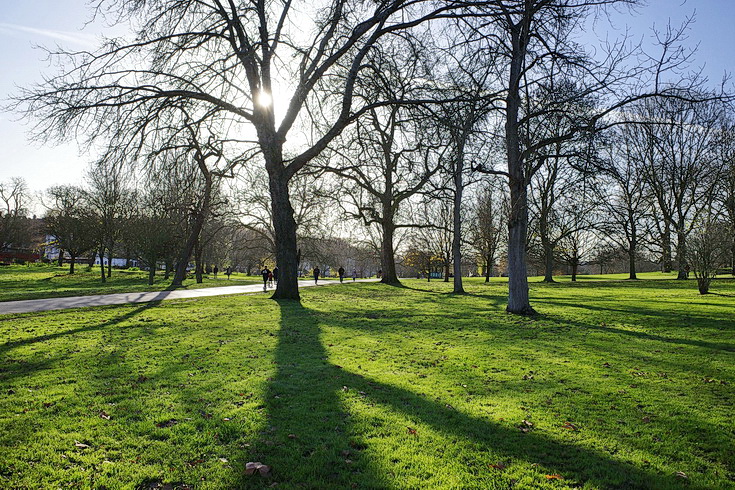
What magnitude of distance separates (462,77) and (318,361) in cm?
994

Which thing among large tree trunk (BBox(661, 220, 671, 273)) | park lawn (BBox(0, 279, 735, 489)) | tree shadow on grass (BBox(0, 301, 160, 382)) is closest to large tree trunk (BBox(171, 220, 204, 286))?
tree shadow on grass (BBox(0, 301, 160, 382))

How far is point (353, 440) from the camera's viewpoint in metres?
3.92

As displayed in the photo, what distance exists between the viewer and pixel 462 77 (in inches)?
485

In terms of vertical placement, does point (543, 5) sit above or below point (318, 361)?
above

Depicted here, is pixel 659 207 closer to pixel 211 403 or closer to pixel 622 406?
pixel 622 406

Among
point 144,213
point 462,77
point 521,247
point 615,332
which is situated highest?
point 462,77

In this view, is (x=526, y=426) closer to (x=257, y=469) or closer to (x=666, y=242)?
(x=257, y=469)

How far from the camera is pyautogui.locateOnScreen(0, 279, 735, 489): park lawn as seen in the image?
11.0ft

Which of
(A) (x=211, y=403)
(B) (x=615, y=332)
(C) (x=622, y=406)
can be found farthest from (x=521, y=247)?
(A) (x=211, y=403)

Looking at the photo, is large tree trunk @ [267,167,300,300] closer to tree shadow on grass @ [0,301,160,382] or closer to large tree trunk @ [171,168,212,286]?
large tree trunk @ [171,168,212,286]

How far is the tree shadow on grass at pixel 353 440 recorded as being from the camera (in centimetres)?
331

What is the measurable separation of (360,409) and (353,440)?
2.69 feet

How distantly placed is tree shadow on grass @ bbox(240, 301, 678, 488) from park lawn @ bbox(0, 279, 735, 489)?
0.02m

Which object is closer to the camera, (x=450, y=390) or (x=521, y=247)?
(x=450, y=390)
